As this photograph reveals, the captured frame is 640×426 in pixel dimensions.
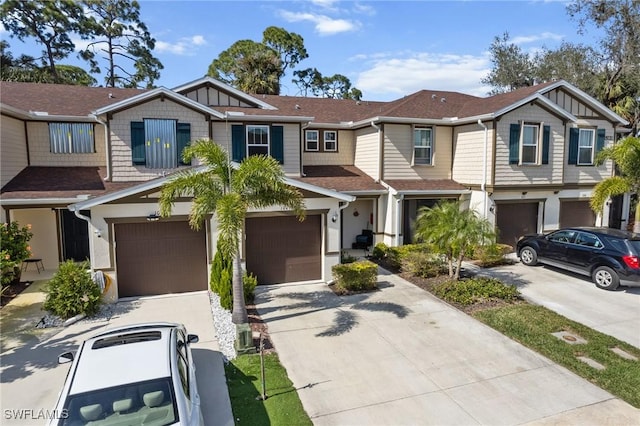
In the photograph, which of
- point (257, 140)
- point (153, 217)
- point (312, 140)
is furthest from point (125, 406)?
point (312, 140)

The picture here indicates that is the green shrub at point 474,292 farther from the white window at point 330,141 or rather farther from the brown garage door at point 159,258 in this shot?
the white window at point 330,141

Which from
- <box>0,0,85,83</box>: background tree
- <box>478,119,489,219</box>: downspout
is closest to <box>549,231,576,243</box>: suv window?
<box>478,119,489,219</box>: downspout

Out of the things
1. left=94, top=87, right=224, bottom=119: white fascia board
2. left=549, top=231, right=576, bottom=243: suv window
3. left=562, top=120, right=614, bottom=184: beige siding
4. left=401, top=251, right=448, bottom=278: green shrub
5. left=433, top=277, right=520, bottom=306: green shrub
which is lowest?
left=433, top=277, right=520, bottom=306: green shrub

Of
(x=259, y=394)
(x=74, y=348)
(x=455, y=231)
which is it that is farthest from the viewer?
(x=455, y=231)

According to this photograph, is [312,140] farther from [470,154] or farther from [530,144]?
[530,144]

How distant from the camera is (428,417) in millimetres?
6512

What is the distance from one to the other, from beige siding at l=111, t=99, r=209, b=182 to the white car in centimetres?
931

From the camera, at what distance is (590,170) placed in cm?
1967

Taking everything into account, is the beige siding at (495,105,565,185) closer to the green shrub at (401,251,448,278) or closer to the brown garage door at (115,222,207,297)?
Result: the green shrub at (401,251,448,278)

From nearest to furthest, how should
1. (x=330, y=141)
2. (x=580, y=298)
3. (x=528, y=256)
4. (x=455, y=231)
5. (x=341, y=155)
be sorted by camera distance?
(x=580, y=298) < (x=455, y=231) < (x=528, y=256) < (x=330, y=141) < (x=341, y=155)

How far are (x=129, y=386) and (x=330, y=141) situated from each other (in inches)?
614

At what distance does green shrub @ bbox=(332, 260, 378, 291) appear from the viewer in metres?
12.8

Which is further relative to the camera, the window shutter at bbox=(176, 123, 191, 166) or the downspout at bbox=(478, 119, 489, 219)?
the downspout at bbox=(478, 119, 489, 219)

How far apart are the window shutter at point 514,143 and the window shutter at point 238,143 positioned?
10.9 meters
